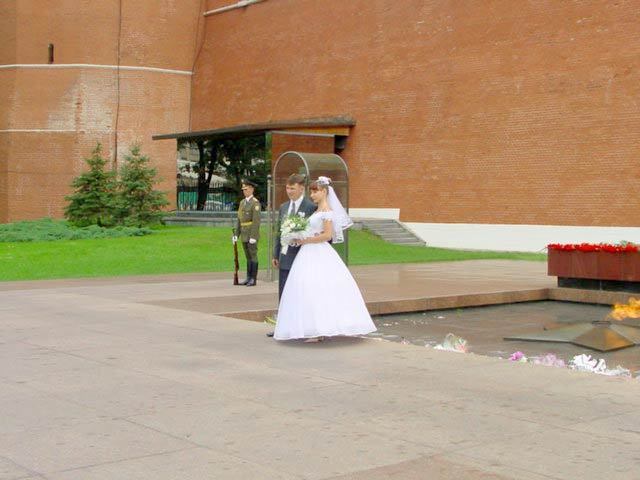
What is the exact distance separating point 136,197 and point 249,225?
1640cm

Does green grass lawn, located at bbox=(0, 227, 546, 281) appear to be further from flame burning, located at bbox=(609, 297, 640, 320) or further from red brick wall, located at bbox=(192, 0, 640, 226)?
flame burning, located at bbox=(609, 297, 640, 320)

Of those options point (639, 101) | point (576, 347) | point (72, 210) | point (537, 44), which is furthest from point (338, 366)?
point (72, 210)

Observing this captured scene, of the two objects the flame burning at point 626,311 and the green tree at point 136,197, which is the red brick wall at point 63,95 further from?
the flame burning at point 626,311

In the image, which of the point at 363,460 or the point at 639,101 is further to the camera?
the point at 639,101

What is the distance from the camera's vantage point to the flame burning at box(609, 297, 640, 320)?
13.6 meters

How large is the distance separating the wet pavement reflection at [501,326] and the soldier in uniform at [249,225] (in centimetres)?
361

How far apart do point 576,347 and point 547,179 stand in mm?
17271

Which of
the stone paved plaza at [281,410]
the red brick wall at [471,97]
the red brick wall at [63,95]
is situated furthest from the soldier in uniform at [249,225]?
the red brick wall at [63,95]

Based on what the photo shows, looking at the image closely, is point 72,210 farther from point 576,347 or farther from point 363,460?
point 363,460

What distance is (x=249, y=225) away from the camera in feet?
53.4

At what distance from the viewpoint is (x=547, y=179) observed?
27.5m

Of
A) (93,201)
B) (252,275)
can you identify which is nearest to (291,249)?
(252,275)

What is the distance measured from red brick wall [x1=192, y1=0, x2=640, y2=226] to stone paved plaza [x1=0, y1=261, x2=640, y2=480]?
17.9 m

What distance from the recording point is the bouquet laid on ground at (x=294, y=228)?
9750 mm
